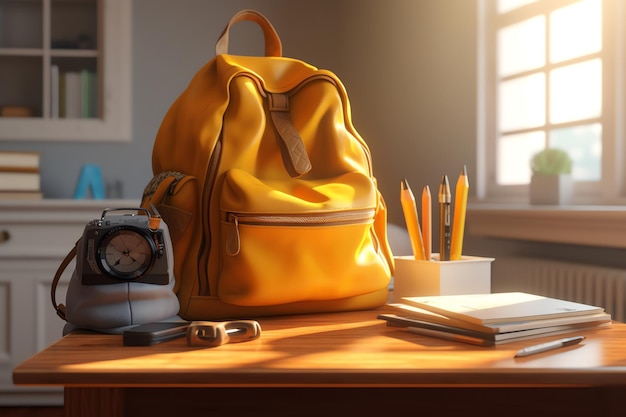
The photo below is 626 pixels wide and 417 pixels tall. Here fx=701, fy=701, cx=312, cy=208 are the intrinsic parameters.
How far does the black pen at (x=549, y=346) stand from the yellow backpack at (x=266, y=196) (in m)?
0.31

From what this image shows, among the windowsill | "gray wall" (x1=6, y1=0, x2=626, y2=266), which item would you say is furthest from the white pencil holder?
"gray wall" (x1=6, y1=0, x2=626, y2=266)

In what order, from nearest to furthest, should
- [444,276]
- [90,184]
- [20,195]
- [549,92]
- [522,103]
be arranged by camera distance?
[444,276] → [549,92] → [522,103] → [20,195] → [90,184]

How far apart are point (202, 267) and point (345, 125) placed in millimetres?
293

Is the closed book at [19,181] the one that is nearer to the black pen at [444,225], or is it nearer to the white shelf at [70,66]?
the white shelf at [70,66]

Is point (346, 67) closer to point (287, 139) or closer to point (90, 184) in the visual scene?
point (90, 184)

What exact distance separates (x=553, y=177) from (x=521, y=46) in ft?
1.82

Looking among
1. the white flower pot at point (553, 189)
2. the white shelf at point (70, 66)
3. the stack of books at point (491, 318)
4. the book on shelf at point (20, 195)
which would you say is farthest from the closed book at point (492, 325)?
the white shelf at point (70, 66)

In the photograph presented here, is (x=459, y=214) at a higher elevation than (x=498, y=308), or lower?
higher

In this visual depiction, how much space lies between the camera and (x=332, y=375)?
593 mm

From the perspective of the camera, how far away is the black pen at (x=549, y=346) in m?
0.66

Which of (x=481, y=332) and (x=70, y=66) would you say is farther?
(x=70, y=66)

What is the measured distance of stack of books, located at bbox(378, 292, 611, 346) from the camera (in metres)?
0.72

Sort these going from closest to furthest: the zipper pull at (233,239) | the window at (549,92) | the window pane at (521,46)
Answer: the zipper pull at (233,239) < the window at (549,92) < the window pane at (521,46)

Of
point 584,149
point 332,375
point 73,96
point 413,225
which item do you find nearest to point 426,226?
point 413,225
